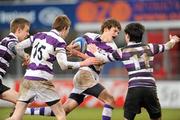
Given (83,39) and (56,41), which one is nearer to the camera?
(56,41)

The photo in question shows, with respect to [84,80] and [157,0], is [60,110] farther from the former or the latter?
[157,0]

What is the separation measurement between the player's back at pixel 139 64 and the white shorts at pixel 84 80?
4.70ft

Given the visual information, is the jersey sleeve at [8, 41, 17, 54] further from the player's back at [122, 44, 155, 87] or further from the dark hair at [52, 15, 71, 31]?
the player's back at [122, 44, 155, 87]

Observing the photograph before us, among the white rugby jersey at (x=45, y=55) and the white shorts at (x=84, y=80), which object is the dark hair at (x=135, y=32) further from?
the white shorts at (x=84, y=80)

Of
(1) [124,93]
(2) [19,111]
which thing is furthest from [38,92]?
(1) [124,93]

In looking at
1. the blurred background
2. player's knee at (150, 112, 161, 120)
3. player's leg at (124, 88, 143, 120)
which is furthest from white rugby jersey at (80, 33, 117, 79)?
the blurred background

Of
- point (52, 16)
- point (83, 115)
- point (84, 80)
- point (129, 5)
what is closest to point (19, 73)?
point (52, 16)

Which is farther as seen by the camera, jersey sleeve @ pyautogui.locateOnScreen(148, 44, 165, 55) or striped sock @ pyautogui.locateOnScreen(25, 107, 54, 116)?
striped sock @ pyautogui.locateOnScreen(25, 107, 54, 116)

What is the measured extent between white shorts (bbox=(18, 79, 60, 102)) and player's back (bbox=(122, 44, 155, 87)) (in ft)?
4.02

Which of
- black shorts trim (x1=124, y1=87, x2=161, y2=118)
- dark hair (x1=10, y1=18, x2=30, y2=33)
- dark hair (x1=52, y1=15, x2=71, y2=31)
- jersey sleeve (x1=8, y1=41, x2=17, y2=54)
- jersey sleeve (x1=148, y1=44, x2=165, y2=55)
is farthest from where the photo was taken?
dark hair (x1=10, y1=18, x2=30, y2=33)

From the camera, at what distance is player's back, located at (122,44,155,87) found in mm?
11344

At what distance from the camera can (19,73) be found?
2605 cm

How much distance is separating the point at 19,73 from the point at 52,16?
7.65ft

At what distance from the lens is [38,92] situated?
11.3m
